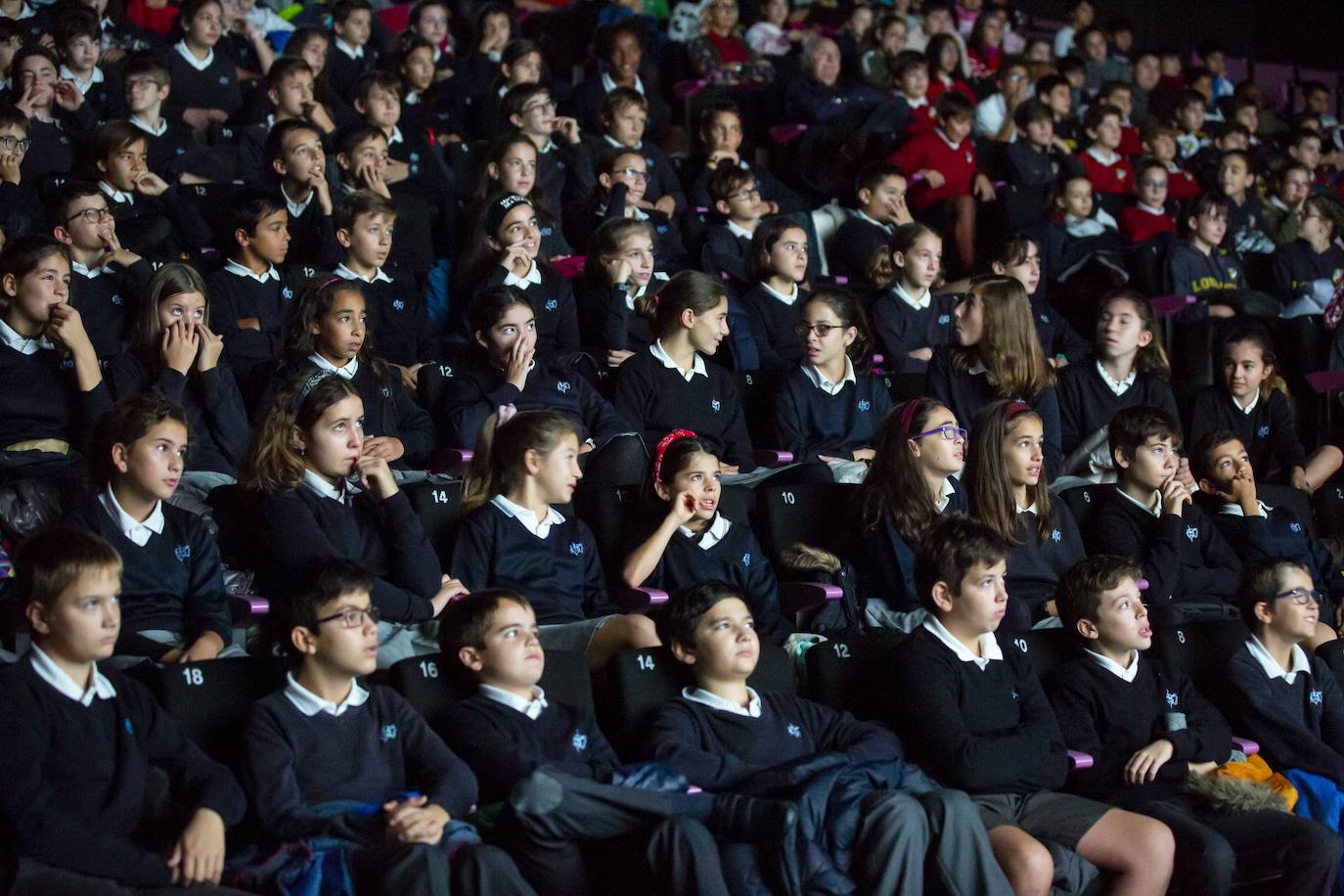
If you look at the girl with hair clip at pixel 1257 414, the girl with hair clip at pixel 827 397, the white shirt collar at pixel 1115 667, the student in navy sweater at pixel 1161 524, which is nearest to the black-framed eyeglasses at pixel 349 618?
the white shirt collar at pixel 1115 667

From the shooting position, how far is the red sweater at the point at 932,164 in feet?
26.7

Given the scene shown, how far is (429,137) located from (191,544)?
4.01m

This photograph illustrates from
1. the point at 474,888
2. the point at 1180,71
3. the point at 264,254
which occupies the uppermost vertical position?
the point at 474,888

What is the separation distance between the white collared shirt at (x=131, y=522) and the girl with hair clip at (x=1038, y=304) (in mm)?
3955

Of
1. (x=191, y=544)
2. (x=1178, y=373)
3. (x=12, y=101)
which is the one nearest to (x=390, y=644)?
(x=191, y=544)

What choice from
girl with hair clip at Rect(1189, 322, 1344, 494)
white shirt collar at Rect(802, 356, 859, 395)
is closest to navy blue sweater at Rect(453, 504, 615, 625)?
white shirt collar at Rect(802, 356, 859, 395)

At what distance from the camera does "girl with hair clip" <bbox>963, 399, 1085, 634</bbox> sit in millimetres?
4758

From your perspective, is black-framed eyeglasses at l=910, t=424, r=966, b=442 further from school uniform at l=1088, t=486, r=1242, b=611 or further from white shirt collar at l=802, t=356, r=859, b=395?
white shirt collar at l=802, t=356, r=859, b=395

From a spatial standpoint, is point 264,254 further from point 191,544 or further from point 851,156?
point 851,156

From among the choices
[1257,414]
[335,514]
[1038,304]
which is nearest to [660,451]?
[335,514]

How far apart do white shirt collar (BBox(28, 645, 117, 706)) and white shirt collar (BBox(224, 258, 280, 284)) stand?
2705 mm

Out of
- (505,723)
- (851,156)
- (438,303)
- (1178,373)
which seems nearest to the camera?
(505,723)

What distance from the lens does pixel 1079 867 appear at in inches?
144

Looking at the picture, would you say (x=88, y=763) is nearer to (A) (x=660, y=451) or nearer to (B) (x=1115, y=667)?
(A) (x=660, y=451)
